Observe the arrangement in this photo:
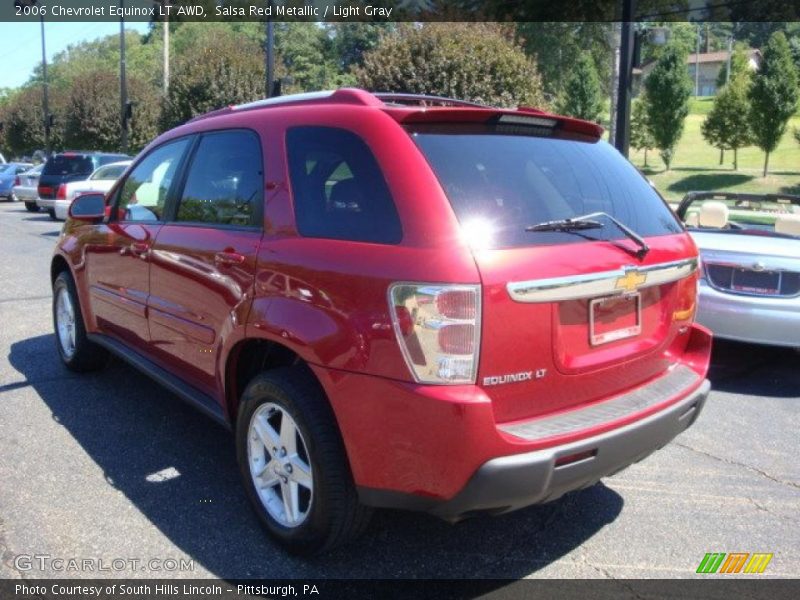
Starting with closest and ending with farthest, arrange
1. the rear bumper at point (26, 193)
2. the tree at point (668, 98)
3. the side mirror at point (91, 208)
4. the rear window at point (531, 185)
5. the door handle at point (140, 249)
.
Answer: the rear window at point (531, 185)
the door handle at point (140, 249)
the side mirror at point (91, 208)
the rear bumper at point (26, 193)
the tree at point (668, 98)

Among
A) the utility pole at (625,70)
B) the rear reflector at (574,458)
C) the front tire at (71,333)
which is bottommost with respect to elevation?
the front tire at (71,333)

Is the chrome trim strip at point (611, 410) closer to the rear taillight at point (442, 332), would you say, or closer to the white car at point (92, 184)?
the rear taillight at point (442, 332)

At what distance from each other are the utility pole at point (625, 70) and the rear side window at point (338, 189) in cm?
950

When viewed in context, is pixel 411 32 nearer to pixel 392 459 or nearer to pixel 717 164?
pixel 392 459

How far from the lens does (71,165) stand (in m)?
19.0

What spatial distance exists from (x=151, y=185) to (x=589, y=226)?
273 cm

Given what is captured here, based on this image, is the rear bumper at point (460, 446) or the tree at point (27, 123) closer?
the rear bumper at point (460, 446)

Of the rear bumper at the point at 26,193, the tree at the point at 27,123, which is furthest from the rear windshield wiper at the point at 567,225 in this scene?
the tree at the point at 27,123

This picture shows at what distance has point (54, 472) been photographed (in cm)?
379

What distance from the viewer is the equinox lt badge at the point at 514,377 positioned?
251 cm

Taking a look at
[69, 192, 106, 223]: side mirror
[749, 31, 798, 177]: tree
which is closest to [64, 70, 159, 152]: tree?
[749, 31, 798, 177]: tree

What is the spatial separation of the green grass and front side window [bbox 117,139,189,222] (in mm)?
28551

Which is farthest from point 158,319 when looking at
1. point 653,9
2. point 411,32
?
point 653,9

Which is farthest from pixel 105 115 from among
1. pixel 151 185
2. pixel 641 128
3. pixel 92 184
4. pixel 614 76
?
pixel 151 185
